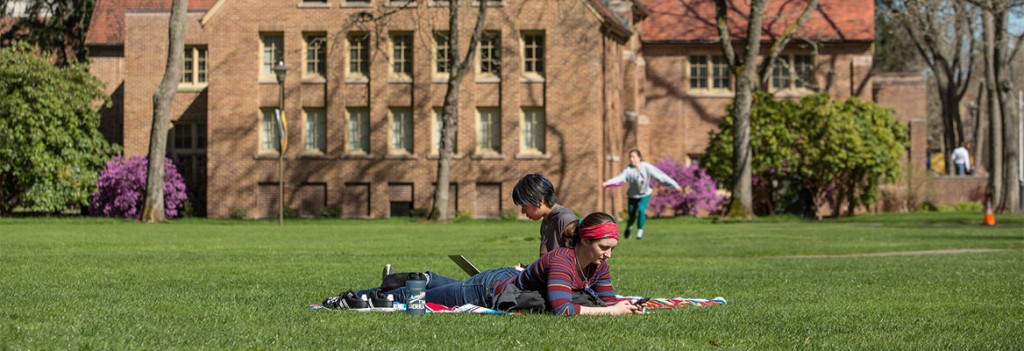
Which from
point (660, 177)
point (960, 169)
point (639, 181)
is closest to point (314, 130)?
point (639, 181)

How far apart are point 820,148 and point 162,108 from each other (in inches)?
800

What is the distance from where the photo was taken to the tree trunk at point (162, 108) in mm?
37531

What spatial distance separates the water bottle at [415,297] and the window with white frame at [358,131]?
37913mm

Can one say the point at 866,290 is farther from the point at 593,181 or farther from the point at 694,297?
the point at 593,181

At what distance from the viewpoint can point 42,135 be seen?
1699 inches

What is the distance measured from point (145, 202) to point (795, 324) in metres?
31.4

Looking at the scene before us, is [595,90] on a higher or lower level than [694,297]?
higher

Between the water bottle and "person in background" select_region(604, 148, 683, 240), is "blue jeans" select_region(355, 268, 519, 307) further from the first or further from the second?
"person in background" select_region(604, 148, 683, 240)

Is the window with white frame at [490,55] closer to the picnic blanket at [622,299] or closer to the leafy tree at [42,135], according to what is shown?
the leafy tree at [42,135]

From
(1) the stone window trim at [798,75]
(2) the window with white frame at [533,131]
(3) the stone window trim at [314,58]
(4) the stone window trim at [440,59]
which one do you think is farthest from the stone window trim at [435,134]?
(1) the stone window trim at [798,75]

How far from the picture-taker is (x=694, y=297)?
12445mm

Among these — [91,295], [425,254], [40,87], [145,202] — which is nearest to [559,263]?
[91,295]

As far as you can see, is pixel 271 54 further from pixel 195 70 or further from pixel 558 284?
pixel 558 284

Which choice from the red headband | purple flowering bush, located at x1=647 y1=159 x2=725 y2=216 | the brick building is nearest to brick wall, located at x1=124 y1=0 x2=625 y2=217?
the brick building
